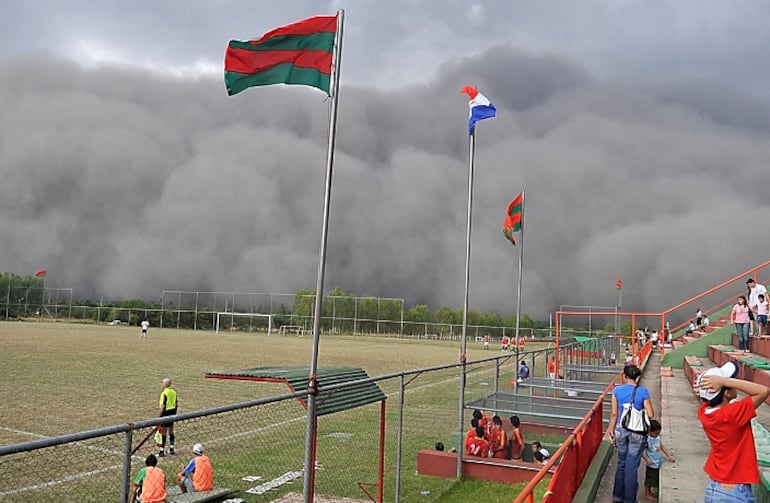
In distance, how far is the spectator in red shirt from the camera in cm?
1201

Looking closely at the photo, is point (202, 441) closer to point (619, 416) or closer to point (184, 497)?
point (184, 497)

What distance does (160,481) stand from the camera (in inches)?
332

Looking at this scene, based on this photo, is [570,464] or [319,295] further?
[570,464]

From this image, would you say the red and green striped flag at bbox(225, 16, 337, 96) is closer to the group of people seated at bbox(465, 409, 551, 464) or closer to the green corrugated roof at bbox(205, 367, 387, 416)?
the green corrugated roof at bbox(205, 367, 387, 416)

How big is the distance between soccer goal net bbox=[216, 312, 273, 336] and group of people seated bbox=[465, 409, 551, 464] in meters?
93.7

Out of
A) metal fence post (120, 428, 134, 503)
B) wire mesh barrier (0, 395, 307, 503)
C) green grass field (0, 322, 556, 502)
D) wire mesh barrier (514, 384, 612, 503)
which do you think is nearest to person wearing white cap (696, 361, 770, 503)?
wire mesh barrier (514, 384, 612, 503)

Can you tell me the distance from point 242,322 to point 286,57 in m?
115

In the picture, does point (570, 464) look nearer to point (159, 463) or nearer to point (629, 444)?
point (629, 444)

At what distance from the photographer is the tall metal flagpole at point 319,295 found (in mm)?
6480

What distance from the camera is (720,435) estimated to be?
5.31 m

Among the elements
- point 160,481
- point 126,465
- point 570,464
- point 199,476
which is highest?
point 126,465

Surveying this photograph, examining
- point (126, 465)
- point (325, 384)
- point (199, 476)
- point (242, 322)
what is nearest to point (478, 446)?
point (199, 476)

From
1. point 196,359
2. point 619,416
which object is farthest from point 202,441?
point 196,359

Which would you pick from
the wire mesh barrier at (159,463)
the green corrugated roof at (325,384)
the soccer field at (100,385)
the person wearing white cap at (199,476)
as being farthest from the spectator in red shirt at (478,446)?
the soccer field at (100,385)
